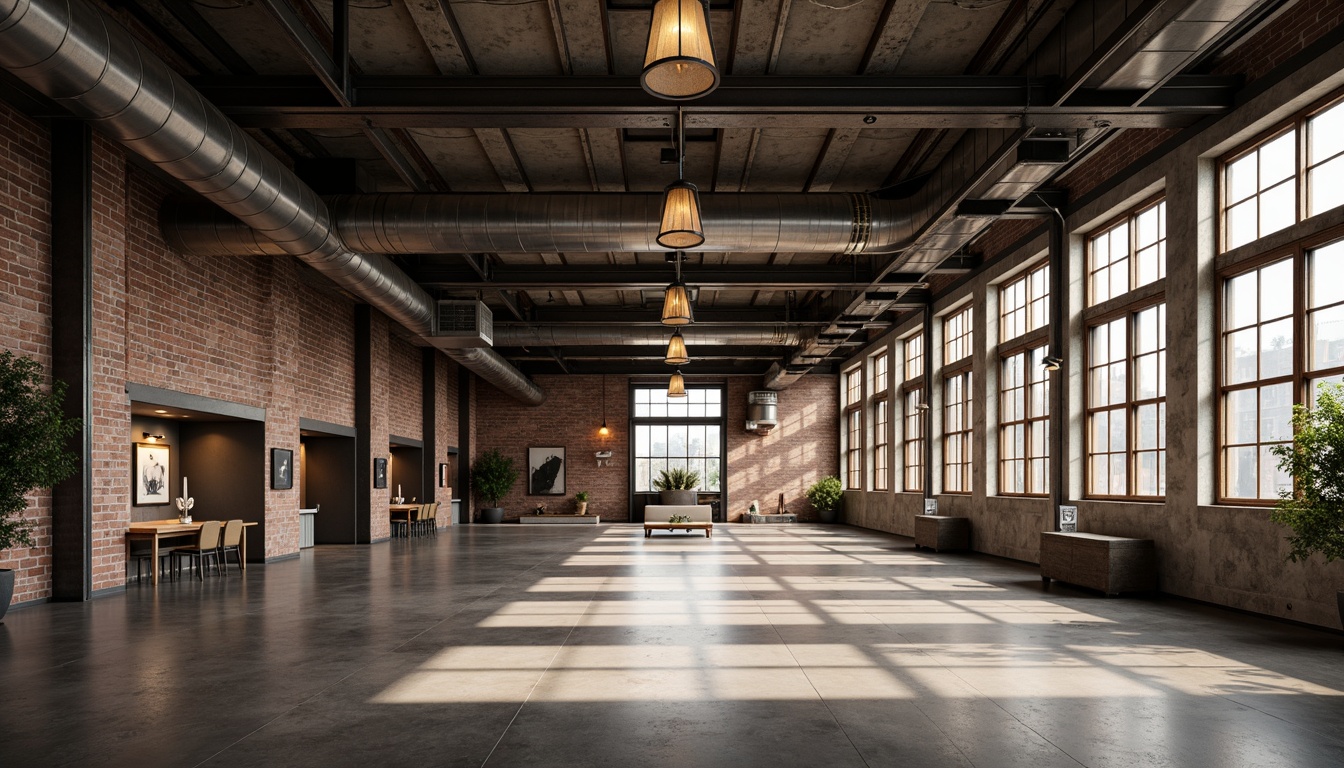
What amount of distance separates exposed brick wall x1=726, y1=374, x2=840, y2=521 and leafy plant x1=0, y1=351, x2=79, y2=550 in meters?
19.3

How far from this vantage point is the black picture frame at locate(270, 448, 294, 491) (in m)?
12.2

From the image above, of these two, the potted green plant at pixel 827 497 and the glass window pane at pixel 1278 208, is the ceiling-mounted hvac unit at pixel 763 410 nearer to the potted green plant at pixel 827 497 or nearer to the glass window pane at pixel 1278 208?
the potted green plant at pixel 827 497

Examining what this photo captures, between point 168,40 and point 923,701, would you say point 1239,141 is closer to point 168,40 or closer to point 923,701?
point 923,701

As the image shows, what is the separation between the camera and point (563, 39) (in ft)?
23.1

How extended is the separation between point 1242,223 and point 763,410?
1691 centimetres

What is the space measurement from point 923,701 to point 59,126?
8.52 m

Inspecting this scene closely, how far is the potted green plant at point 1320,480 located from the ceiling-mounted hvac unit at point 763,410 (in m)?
18.2

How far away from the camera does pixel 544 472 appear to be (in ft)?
83.2

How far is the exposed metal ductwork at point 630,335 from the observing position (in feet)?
55.5

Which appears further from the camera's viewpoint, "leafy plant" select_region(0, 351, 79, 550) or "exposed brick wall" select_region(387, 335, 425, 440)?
"exposed brick wall" select_region(387, 335, 425, 440)

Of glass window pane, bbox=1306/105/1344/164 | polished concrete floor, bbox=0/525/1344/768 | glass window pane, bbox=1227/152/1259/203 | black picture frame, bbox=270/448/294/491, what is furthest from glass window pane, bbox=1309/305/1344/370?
black picture frame, bbox=270/448/294/491

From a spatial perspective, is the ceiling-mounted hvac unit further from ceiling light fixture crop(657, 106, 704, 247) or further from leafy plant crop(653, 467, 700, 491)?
ceiling light fixture crop(657, 106, 704, 247)

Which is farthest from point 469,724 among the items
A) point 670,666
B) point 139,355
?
point 139,355

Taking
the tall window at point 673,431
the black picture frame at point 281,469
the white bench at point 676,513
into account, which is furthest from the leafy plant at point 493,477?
the black picture frame at point 281,469
